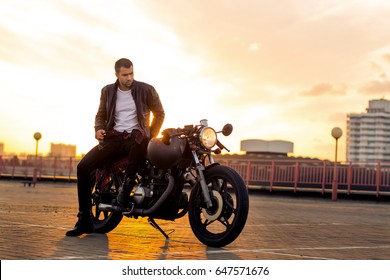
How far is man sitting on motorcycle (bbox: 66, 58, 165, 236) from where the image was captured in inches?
255

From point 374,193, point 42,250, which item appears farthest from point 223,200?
point 374,193

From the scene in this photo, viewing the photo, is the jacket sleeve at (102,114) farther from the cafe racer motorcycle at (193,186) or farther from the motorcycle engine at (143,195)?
the motorcycle engine at (143,195)

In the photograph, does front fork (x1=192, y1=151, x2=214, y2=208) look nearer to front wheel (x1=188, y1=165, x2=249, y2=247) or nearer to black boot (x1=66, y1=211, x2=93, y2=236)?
front wheel (x1=188, y1=165, x2=249, y2=247)

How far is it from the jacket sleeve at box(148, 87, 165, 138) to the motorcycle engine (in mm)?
632

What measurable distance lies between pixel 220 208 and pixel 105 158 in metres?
1.59

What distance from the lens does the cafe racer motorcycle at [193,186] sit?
5.78 meters

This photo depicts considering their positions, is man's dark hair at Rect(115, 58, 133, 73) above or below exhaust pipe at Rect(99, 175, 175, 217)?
above

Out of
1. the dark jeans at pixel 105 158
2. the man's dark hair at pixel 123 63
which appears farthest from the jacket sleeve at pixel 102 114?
the man's dark hair at pixel 123 63

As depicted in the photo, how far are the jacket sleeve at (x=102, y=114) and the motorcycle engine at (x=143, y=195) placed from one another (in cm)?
87

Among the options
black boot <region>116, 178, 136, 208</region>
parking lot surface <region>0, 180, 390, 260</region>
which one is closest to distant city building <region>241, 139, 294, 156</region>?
parking lot surface <region>0, 180, 390, 260</region>

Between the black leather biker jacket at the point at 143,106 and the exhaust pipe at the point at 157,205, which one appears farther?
the black leather biker jacket at the point at 143,106

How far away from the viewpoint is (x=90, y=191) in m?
7.00
